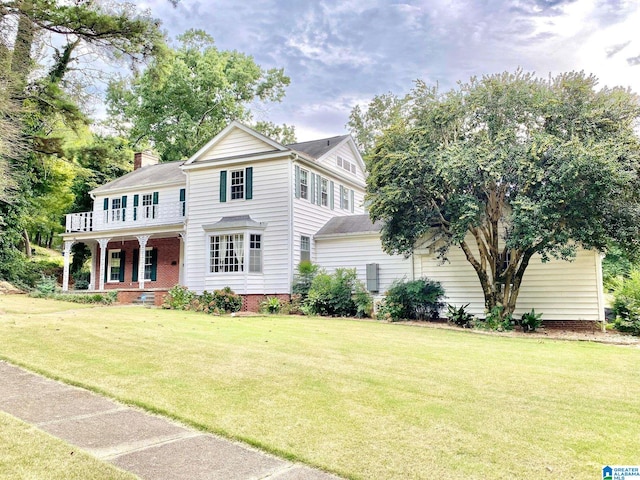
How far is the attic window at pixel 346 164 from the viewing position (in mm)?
22953

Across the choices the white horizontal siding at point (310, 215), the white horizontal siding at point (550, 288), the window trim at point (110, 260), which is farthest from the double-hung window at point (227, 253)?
the window trim at point (110, 260)

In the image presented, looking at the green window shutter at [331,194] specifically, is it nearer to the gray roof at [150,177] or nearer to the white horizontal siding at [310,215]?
the white horizontal siding at [310,215]

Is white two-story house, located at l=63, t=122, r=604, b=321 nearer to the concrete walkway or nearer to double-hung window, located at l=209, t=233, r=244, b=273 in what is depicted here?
double-hung window, located at l=209, t=233, r=244, b=273

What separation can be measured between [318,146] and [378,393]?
697 inches

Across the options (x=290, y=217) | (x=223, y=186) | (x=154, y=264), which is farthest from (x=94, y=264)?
(x=290, y=217)

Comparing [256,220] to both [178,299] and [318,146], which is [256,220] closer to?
[178,299]

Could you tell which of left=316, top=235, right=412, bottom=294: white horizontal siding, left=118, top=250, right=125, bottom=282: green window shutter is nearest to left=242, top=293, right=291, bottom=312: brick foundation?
left=316, top=235, right=412, bottom=294: white horizontal siding

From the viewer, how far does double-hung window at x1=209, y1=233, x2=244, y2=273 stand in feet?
60.8

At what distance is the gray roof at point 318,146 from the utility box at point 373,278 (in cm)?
575

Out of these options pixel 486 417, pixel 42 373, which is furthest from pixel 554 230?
pixel 42 373

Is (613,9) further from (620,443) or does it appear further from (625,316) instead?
(620,443)

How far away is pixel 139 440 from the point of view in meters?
4.07

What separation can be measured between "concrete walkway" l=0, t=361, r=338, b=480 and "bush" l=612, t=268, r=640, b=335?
13.3 meters

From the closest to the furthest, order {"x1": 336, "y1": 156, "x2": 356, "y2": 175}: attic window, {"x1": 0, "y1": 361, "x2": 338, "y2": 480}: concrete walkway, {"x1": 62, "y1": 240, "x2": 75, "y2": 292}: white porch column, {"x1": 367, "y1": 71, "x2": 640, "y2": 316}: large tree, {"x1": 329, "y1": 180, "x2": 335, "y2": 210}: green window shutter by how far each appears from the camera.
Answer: {"x1": 0, "y1": 361, "x2": 338, "y2": 480}: concrete walkway → {"x1": 367, "y1": 71, "x2": 640, "y2": 316}: large tree → {"x1": 329, "y1": 180, "x2": 335, "y2": 210}: green window shutter → {"x1": 336, "y1": 156, "x2": 356, "y2": 175}: attic window → {"x1": 62, "y1": 240, "x2": 75, "y2": 292}: white porch column
